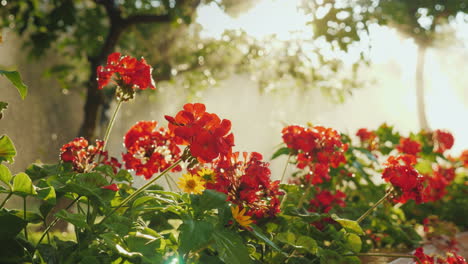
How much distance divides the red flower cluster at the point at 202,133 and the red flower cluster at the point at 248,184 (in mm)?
113

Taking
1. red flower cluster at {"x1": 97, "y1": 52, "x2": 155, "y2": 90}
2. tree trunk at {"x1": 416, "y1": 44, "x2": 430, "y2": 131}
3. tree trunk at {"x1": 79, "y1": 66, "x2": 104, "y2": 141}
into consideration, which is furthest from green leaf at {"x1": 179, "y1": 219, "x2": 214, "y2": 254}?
tree trunk at {"x1": 416, "y1": 44, "x2": 430, "y2": 131}

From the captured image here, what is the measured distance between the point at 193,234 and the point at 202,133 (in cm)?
25

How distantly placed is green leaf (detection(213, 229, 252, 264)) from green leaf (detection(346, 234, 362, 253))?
513mm

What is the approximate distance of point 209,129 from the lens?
1.08 m

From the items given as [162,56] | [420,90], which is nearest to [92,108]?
[162,56]

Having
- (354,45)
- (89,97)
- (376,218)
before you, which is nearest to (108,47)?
(89,97)

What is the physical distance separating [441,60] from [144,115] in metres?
15.1

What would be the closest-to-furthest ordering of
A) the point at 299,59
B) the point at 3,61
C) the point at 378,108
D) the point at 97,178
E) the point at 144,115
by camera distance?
the point at 97,178
the point at 299,59
the point at 3,61
the point at 144,115
the point at 378,108

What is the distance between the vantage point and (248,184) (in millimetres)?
1153

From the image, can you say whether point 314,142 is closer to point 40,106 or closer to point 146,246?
point 146,246

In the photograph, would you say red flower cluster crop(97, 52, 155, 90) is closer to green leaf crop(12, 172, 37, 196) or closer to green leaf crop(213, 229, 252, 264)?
green leaf crop(12, 172, 37, 196)

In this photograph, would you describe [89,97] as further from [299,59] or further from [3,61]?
[3,61]

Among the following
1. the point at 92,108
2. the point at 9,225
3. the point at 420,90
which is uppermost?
the point at 420,90

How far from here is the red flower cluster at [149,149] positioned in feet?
4.93
